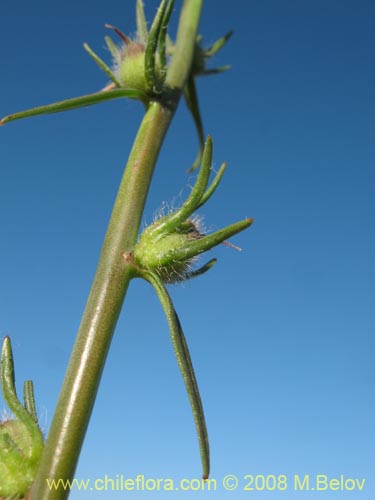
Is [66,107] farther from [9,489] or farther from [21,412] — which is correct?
[9,489]

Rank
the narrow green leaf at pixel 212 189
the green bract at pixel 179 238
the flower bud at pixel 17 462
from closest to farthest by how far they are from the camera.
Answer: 1. the flower bud at pixel 17 462
2. the green bract at pixel 179 238
3. the narrow green leaf at pixel 212 189

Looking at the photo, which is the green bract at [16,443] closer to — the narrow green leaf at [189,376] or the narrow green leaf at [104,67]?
the narrow green leaf at [189,376]

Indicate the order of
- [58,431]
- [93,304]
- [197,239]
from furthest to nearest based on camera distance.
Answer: [197,239], [93,304], [58,431]

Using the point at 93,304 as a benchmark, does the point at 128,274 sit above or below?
above

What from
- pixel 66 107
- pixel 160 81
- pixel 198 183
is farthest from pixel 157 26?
pixel 198 183

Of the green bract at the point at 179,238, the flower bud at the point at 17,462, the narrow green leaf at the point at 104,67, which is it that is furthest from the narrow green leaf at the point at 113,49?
the flower bud at the point at 17,462

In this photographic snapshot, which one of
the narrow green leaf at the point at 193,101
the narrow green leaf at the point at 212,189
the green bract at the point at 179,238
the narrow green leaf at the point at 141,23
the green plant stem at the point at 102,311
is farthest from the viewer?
the narrow green leaf at the point at 193,101
